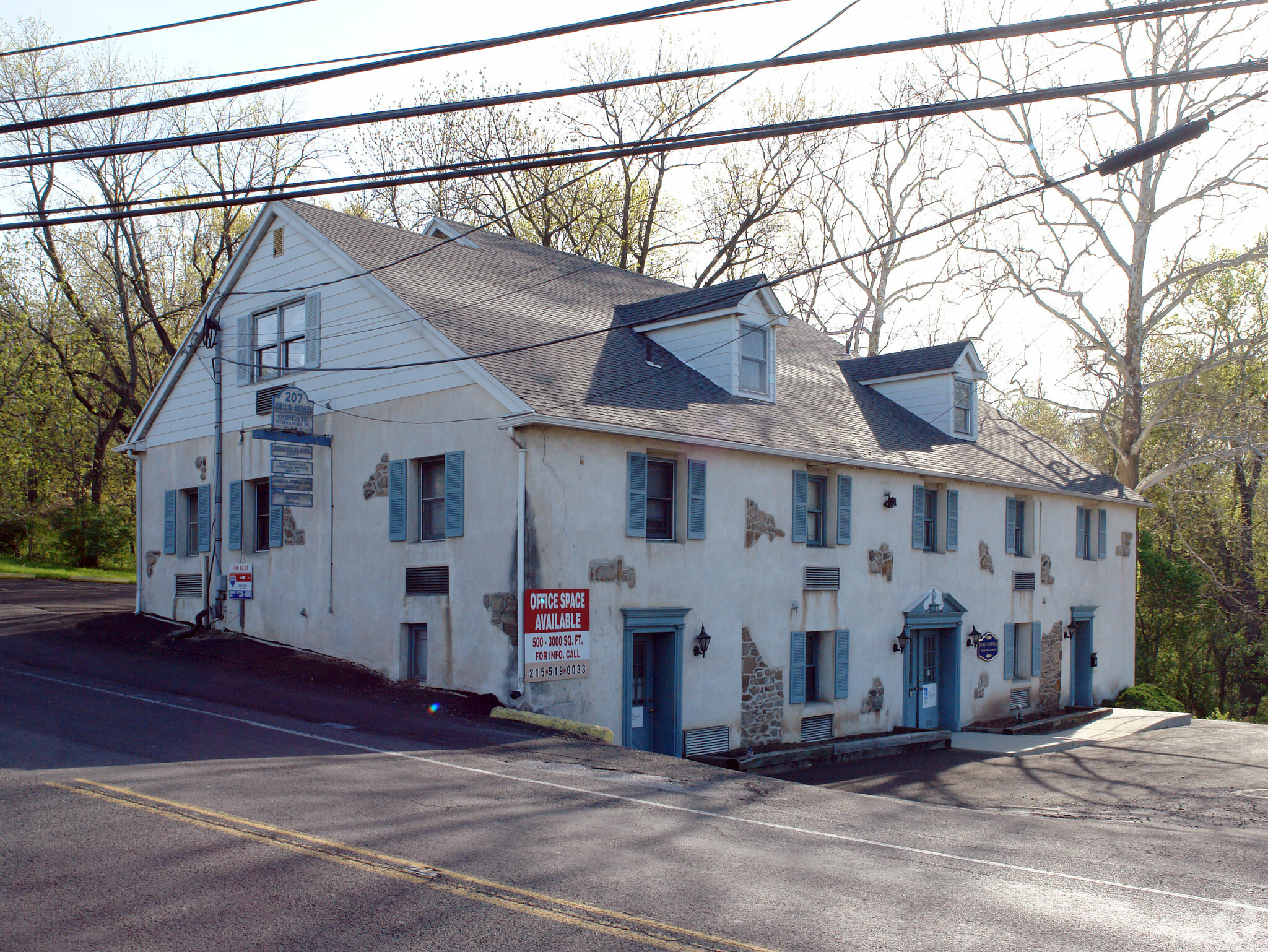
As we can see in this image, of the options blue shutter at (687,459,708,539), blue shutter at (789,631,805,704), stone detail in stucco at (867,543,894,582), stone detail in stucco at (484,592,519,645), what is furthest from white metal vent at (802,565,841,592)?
stone detail in stucco at (484,592,519,645)

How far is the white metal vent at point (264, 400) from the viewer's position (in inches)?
753

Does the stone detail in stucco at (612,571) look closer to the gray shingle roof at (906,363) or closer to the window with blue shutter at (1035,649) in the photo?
the gray shingle roof at (906,363)

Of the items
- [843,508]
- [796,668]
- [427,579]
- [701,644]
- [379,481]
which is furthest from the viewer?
[843,508]

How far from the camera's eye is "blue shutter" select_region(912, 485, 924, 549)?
20781 millimetres

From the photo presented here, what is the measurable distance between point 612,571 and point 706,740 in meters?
3.31

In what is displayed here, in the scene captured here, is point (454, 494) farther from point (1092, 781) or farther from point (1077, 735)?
point (1077, 735)

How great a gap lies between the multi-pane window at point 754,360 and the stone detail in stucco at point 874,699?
19.6 feet

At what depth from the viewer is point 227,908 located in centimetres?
588

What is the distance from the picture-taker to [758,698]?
17.3 meters

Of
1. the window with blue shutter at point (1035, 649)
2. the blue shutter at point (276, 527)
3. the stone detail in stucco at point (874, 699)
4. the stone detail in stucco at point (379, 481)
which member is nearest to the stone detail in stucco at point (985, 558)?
the window with blue shutter at point (1035, 649)

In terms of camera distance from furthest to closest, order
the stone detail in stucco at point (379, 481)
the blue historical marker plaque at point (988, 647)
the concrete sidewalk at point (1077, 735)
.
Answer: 1. the blue historical marker plaque at point (988, 647)
2. the concrete sidewalk at point (1077, 735)
3. the stone detail in stucco at point (379, 481)

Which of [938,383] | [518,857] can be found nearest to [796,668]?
[938,383]

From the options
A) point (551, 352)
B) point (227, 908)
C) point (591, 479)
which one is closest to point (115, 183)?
point (551, 352)

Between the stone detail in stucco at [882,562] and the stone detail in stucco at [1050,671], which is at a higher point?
the stone detail in stucco at [882,562]
